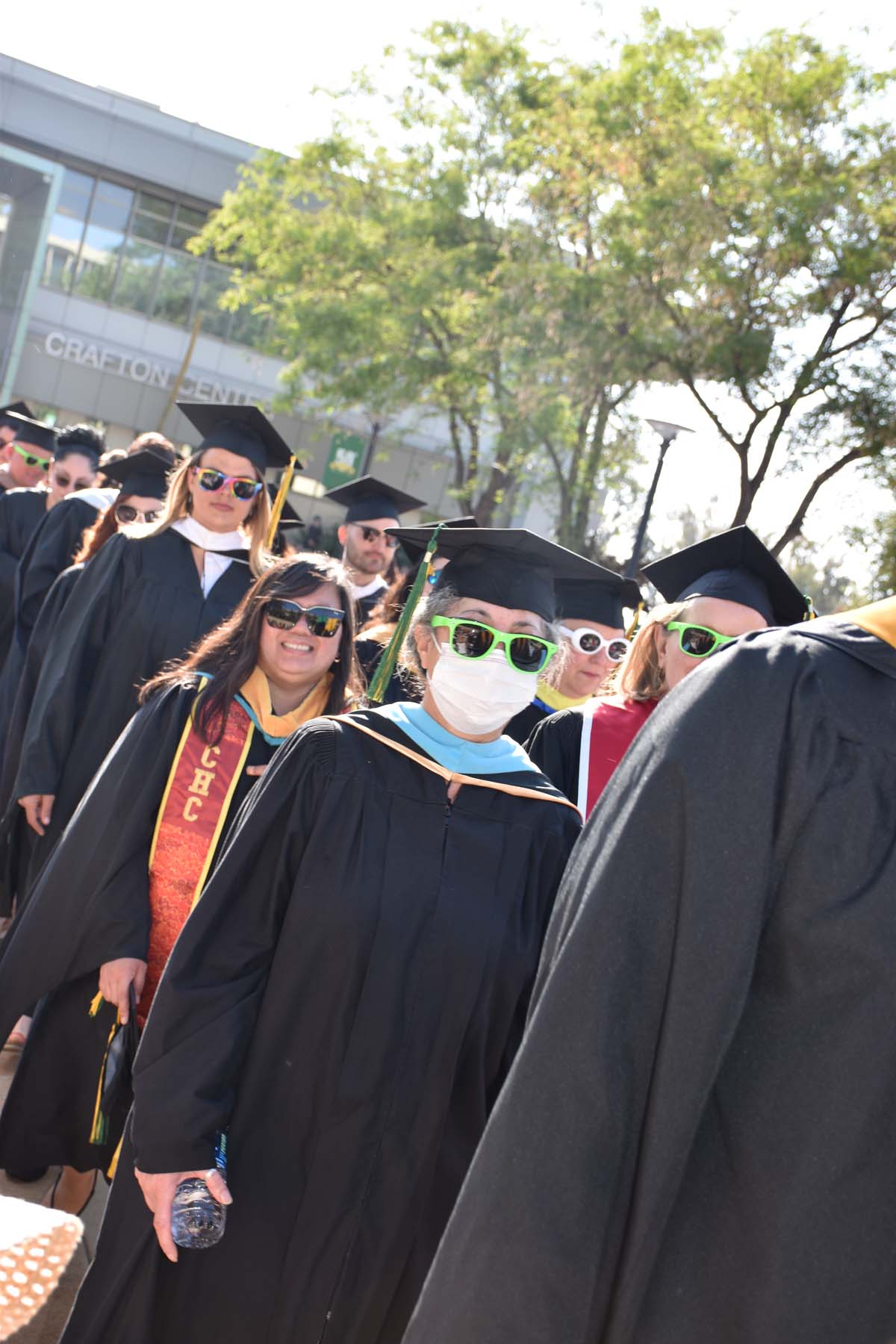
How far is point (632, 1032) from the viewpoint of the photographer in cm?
145

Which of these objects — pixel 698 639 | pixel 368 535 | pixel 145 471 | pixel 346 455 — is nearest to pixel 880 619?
pixel 698 639

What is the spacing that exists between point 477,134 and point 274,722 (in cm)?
1785

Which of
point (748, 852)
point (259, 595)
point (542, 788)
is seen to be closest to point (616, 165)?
point (259, 595)

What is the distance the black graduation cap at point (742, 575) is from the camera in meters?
4.18

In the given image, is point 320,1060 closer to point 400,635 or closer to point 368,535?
point 400,635

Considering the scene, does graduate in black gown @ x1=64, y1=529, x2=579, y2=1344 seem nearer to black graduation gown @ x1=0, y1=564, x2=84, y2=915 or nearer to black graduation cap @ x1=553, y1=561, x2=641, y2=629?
black graduation cap @ x1=553, y1=561, x2=641, y2=629

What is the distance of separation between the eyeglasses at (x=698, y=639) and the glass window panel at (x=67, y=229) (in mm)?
31316

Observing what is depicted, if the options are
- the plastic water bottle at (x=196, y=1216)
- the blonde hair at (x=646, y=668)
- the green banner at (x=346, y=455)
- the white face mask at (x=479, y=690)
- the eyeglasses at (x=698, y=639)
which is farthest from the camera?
the green banner at (x=346, y=455)

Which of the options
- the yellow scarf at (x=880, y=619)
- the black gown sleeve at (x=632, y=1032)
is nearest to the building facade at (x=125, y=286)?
the yellow scarf at (x=880, y=619)

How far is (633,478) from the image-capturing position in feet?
72.3

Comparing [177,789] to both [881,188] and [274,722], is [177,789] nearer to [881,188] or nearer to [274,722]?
[274,722]

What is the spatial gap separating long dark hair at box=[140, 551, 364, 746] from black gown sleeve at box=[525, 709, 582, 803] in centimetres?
65

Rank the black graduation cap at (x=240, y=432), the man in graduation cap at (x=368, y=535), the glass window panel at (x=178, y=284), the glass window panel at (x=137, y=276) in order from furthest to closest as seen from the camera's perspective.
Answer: the glass window panel at (x=178, y=284) → the glass window panel at (x=137, y=276) → the man in graduation cap at (x=368, y=535) → the black graduation cap at (x=240, y=432)

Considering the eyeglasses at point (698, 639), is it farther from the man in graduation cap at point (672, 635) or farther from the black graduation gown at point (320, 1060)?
the black graduation gown at point (320, 1060)
